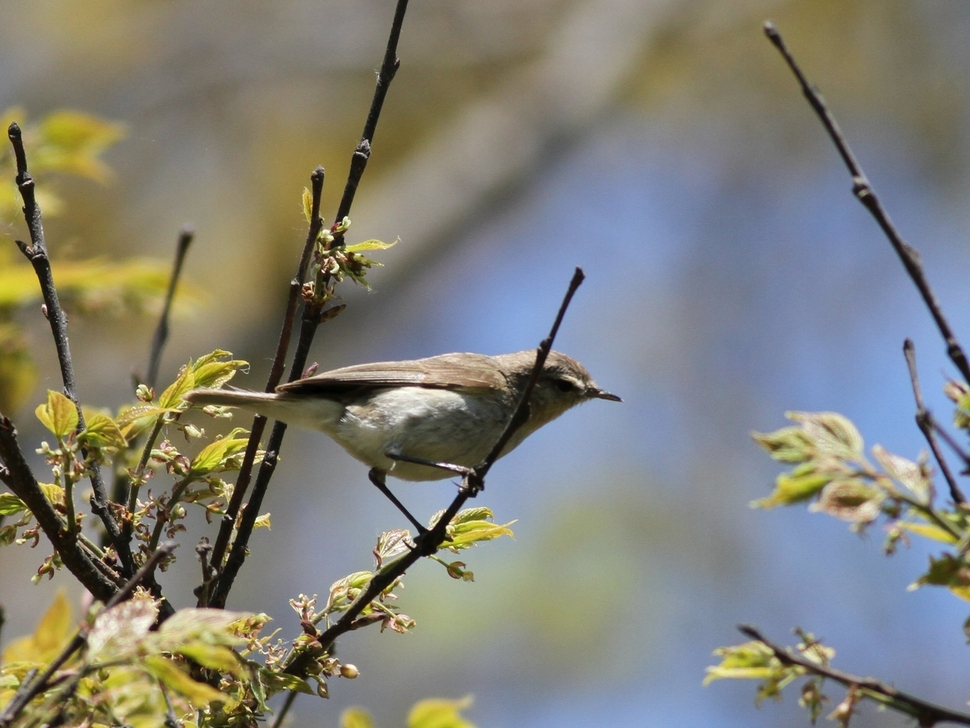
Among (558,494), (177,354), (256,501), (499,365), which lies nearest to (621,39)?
(558,494)

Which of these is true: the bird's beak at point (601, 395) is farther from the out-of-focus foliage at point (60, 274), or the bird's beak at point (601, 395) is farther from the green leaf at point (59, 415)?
the green leaf at point (59, 415)

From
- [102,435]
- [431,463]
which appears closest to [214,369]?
[102,435]

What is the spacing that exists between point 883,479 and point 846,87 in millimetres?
11464

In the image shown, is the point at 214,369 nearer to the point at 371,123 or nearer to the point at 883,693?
the point at 371,123

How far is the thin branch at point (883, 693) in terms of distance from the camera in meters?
1.31

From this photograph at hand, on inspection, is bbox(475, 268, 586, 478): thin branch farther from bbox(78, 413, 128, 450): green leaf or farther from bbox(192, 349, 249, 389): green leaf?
bbox(78, 413, 128, 450): green leaf

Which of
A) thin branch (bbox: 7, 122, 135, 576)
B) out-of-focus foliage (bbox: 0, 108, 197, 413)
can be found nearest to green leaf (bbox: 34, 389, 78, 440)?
thin branch (bbox: 7, 122, 135, 576)

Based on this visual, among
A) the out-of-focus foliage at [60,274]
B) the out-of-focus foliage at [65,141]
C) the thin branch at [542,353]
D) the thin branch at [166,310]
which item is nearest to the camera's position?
the thin branch at [542,353]

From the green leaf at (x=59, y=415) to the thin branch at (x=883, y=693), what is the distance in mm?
1117

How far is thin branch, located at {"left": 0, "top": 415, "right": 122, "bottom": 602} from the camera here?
157 cm

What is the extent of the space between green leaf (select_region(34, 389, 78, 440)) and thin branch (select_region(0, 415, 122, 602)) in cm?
6

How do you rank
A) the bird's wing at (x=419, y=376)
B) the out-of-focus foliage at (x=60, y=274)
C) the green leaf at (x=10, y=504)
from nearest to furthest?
1. the green leaf at (x=10, y=504)
2. the out-of-focus foliage at (x=60, y=274)
3. the bird's wing at (x=419, y=376)

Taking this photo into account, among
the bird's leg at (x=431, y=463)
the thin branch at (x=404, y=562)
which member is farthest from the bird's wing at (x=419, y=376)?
the thin branch at (x=404, y=562)

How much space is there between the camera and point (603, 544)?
984 cm
